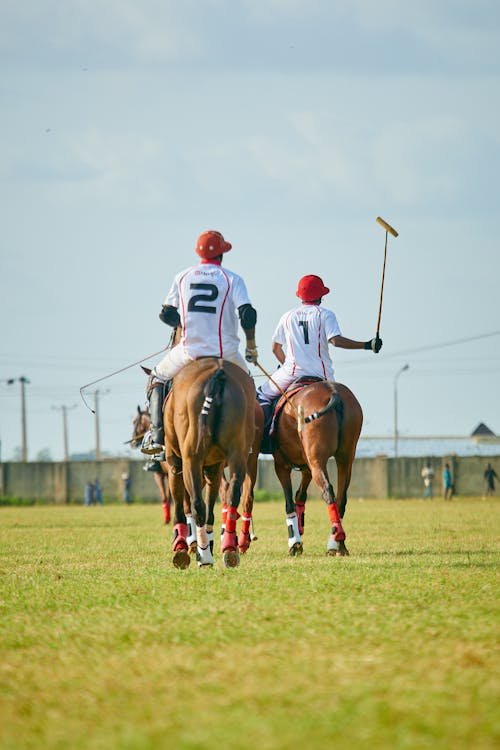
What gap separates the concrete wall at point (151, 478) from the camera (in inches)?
2463

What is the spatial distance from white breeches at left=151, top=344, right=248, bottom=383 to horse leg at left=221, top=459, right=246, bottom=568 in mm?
1076

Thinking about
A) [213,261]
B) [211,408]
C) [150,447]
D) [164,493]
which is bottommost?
[164,493]

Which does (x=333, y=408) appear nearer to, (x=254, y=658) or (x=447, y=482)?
(x=254, y=658)

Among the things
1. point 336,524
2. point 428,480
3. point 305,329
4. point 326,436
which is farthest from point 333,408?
point 428,480

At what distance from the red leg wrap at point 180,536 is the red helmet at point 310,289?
3.94 meters

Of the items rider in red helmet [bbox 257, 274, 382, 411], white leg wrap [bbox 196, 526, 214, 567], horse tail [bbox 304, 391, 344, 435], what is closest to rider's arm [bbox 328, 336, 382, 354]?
rider in red helmet [bbox 257, 274, 382, 411]

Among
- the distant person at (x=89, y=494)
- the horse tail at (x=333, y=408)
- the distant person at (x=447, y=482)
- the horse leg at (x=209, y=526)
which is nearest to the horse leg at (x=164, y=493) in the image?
the horse tail at (x=333, y=408)

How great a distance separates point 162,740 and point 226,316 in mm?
7409

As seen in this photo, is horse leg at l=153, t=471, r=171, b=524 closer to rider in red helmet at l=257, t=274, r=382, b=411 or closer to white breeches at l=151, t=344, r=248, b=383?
rider in red helmet at l=257, t=274, r=382, b=411

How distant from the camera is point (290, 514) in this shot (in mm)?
13219

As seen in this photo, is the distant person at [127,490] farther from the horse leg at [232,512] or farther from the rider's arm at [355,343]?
the horse leg at [232,512]

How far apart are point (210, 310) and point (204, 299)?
13cm

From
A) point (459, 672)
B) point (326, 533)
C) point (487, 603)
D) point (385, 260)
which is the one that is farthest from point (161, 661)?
point (326, 533)

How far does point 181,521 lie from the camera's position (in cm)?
1139
